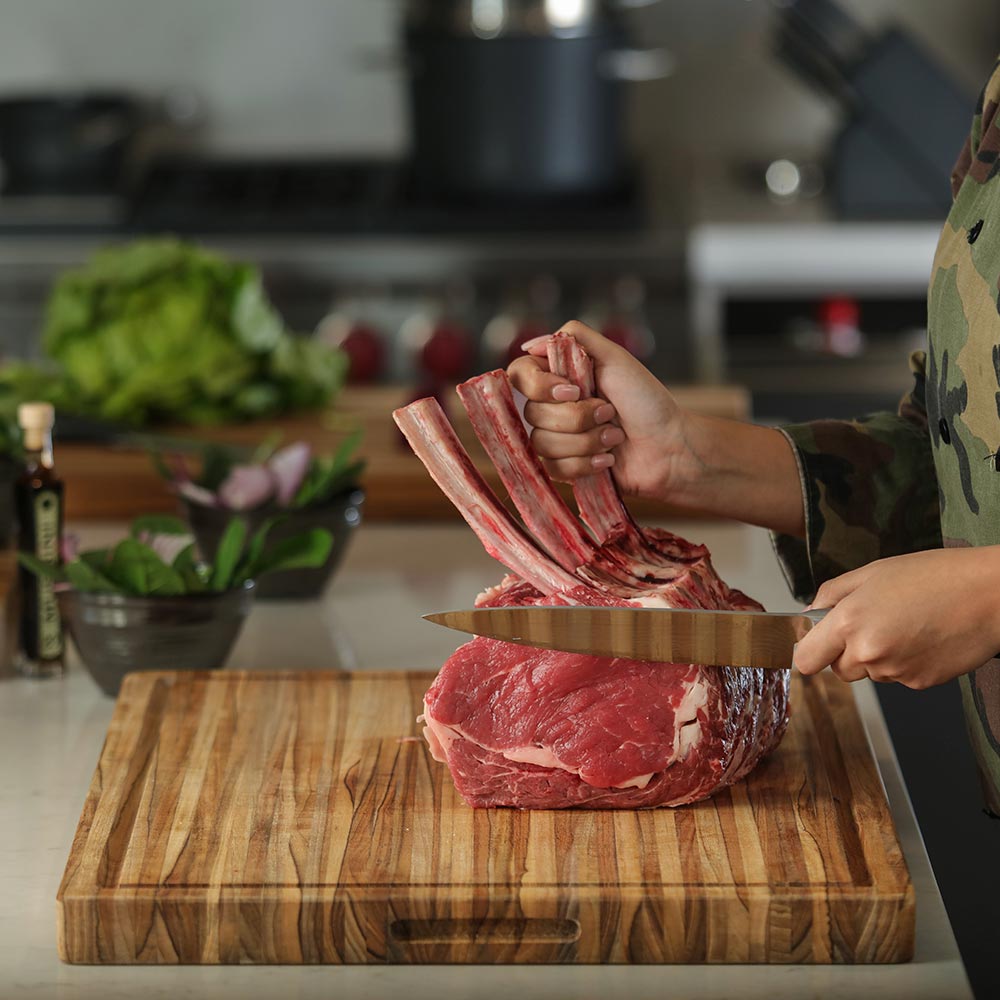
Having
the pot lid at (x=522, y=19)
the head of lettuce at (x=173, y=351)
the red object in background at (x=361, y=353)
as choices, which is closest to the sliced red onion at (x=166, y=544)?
the head of lettuce at (x=173, y=351)

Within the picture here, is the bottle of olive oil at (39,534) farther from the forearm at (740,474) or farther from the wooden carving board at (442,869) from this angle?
the forearm at (740,474)

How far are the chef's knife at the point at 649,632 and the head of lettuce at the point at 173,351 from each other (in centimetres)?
136

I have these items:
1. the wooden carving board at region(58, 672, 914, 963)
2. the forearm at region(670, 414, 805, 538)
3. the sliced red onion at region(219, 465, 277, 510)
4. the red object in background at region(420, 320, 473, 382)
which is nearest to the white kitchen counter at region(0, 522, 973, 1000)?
the wooden carving board at region(58, 672, 914, 963)

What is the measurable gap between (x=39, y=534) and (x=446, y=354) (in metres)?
1.93

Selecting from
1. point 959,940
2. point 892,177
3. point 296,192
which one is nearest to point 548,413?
point 959,940

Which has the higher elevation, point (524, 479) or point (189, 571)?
point (524, 479)

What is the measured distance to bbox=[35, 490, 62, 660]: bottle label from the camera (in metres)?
1.52

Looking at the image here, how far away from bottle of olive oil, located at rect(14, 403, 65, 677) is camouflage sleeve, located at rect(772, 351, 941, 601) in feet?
2.35

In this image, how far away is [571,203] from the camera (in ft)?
12.3

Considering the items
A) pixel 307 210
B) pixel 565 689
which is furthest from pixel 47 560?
pixel 307 210

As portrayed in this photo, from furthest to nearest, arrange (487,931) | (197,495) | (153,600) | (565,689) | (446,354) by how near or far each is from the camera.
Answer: (446,354)
(197,495)
(153,600)
(565,689)
(487,931)

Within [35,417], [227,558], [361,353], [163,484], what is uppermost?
[35,417]

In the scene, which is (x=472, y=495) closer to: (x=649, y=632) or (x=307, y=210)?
(x=649, y=632)

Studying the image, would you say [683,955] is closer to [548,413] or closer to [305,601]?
[548,413]
